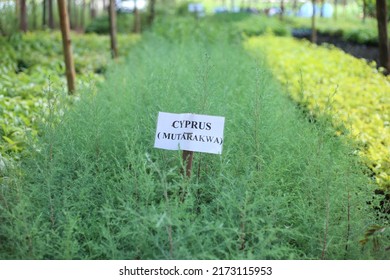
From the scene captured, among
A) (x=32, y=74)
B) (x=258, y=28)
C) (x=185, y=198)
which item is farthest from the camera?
(x=258, y=28)

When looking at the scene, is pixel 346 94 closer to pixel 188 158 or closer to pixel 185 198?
pixel 188 158

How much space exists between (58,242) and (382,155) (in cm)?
237

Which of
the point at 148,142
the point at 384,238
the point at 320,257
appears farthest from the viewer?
the point at 148,142

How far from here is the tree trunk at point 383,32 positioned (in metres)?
7.66

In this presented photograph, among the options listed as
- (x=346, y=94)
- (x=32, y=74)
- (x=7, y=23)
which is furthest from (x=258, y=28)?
(x=346, y=94)

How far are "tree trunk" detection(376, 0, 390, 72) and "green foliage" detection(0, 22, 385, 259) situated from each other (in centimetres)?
449

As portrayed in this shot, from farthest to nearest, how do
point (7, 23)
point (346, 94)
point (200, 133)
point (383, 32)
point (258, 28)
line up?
point (258, 28) → point (7, 23) → point (383, 32) → point (346, 94) → point (200, 133)

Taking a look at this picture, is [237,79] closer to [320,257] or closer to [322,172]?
[322,172]

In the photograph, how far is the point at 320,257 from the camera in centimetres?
256

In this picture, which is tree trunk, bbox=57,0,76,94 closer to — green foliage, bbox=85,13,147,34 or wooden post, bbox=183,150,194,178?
wooden post, bbox=183,150,194,178

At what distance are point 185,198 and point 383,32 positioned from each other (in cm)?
605

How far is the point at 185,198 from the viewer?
8.50ft

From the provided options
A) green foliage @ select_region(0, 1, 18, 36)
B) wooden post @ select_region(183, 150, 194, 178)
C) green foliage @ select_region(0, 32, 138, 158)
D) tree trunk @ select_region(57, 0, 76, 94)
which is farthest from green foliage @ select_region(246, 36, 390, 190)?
green foliage @ select_region(0, 1, 18, 36)
